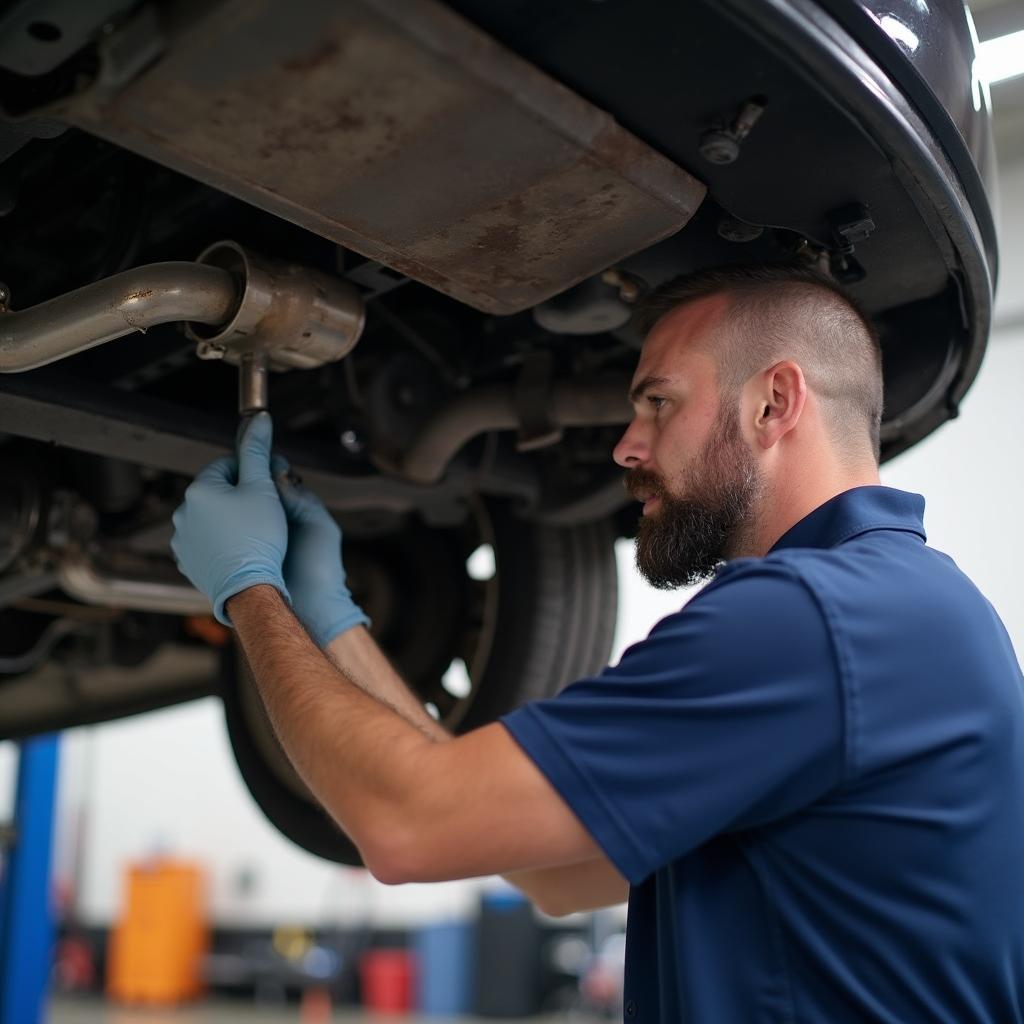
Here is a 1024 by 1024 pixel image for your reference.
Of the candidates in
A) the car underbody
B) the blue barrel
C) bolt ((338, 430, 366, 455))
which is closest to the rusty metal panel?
the car underbody

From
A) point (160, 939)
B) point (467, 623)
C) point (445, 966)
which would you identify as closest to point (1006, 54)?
point (467, 623)

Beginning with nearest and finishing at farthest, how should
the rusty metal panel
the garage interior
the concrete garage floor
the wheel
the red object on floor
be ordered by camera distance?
the rusty metal panel → the wheel → the garage interior → the concrete garage floor → the red object on floor

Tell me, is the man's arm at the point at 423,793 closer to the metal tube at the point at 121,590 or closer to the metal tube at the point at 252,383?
the metal tube at the point at 252,383

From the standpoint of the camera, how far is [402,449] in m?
1.31

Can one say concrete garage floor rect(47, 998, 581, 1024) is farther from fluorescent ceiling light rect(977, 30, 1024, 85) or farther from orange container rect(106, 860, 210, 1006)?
fluorescent ceiling light rect(977, 30, 1024, 85)

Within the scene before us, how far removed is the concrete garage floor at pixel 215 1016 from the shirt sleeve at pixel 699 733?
16.4 ft

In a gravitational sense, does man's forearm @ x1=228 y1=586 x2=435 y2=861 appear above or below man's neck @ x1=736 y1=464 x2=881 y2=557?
below

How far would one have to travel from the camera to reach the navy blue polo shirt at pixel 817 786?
77 cm

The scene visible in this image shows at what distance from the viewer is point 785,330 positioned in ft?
A: 3.50

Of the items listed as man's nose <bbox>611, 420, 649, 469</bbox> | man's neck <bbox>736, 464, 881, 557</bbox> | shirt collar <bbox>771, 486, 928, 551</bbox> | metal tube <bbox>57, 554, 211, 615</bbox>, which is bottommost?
shirt collar <bbox>771, 486, 928, 551</bbox>

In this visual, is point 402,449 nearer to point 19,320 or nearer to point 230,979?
point 19,320

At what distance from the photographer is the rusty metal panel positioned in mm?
664

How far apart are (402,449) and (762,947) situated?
689 millimetres

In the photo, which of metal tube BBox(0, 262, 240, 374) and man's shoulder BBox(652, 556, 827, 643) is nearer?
man's shoulder BBox(652, 556, 827, 643)
